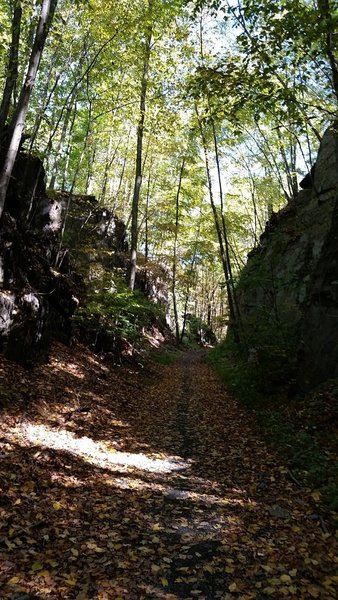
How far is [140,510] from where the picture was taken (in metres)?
5.08

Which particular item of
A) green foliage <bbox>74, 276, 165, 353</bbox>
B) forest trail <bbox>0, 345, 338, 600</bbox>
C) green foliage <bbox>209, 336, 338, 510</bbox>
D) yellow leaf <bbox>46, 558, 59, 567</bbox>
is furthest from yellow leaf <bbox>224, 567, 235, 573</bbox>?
green foliage <bbox>74, 276, 165, 353</bbox>

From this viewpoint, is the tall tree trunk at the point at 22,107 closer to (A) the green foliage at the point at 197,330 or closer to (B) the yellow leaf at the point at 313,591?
(B) the yellow leaf at the point at 313,591

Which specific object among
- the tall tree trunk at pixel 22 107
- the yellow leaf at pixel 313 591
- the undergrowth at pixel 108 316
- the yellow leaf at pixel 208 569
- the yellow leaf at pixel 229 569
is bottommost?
the yellow leaf at pixel 208 569

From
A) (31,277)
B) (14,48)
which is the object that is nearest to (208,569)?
(31,277)

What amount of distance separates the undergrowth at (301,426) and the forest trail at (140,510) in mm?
295

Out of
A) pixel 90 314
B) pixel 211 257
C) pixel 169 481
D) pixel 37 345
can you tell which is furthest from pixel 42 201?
pixel 211 257

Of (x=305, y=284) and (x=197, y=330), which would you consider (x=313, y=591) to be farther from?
(x=197, y=330)

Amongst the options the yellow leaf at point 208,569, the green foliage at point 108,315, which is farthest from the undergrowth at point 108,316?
the yellow leaf at point 208,569

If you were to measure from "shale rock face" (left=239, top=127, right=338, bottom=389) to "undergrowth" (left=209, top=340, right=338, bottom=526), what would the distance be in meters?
0.68

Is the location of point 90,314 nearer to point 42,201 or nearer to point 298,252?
point 42,201

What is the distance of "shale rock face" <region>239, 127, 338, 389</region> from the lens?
917 centimetres

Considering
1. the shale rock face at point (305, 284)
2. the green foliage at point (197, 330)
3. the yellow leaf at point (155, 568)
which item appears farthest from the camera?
the green foliage at point (197, 330)

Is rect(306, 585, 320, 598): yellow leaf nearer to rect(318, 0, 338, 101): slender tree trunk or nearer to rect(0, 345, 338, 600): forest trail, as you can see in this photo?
rect(0, 345, 338, 600): forest trail

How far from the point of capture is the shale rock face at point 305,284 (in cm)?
917
